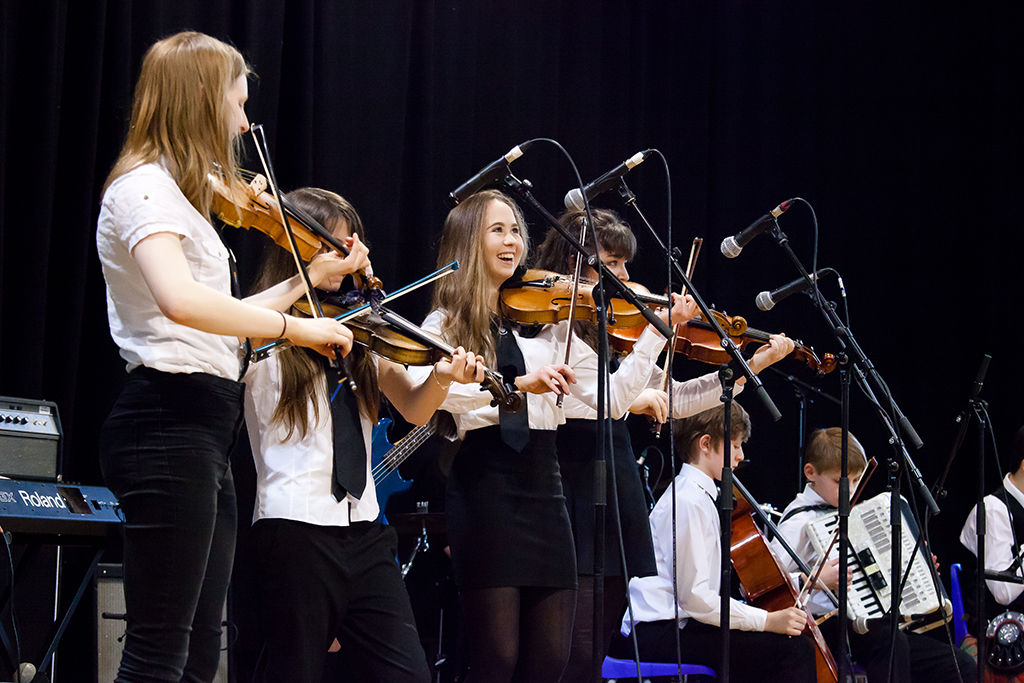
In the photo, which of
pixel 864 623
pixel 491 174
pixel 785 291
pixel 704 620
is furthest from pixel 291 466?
pixel 864 623

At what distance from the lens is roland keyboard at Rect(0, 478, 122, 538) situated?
2541 mm

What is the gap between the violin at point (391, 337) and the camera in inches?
80.3

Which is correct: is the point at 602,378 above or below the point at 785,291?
below

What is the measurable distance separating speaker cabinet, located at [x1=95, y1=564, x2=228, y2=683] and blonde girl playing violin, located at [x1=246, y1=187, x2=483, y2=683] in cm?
104

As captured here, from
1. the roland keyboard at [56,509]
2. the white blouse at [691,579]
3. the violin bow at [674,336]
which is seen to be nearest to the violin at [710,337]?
the violin bow at [674,336]

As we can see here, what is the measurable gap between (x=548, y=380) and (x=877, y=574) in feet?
7.06

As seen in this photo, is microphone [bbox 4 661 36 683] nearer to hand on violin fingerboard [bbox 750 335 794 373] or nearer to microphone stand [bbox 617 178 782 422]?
microphone stand [bbox 617 178 782 422]

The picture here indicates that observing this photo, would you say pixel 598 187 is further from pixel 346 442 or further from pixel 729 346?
pixel 346 442

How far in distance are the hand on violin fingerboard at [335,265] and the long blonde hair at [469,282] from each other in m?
0.45

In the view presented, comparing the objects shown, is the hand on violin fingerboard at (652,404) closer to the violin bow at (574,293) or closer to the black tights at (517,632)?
the violin bow at (574,293)

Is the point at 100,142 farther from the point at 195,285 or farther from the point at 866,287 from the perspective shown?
the point at 866,287

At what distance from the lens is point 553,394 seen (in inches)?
103

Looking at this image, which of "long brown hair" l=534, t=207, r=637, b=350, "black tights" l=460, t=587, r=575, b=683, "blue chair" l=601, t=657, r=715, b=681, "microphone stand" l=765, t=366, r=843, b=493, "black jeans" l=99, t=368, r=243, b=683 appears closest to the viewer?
"black jeans" l=99, t=368, r=243, b=683

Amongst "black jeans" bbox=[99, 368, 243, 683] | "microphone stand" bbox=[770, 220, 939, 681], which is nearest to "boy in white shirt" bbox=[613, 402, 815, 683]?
"microphone stand" bbox=[770, 220, 939, 681]
